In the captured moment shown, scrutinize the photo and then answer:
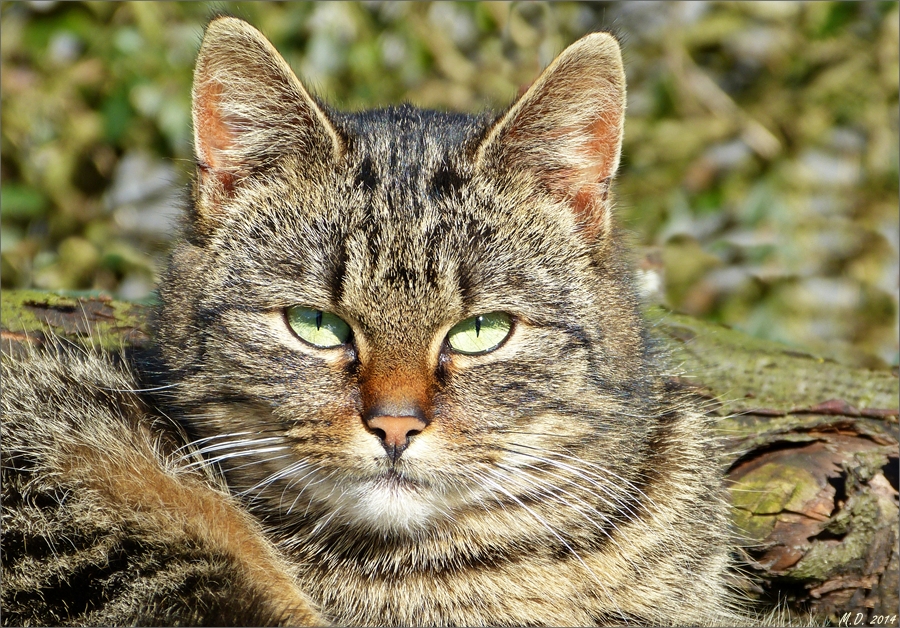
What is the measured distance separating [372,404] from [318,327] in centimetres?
30

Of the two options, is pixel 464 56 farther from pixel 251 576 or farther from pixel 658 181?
pixel 251 576

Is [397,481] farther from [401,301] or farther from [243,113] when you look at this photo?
[243,113]

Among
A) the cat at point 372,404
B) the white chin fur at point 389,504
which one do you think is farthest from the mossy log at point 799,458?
the white chin fur at point 389,504

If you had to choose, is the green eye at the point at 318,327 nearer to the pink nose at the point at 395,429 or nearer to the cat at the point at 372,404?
the cat at the point at 372,404

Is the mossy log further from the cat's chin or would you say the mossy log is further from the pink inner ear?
the cat's chin

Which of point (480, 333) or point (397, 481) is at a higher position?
point (480, 333)

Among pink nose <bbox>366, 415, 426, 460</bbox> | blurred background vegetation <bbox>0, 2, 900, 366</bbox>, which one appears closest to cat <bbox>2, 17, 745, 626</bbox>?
pink nose <bbox>366, 415, 426, 460</bbox>

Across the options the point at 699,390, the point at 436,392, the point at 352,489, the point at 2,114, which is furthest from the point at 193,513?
the point at 2,114

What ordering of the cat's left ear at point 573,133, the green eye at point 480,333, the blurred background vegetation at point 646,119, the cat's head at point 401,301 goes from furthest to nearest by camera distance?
1. the blurred background vegetation at point 646,119
2. the cat's left ear at point 573,133
3. the green eye at point 480,333
4. the cat's head at point 401,301

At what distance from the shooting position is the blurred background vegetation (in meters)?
5.14

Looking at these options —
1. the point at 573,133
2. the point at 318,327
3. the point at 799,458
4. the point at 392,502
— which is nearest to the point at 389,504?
the point at 392,502

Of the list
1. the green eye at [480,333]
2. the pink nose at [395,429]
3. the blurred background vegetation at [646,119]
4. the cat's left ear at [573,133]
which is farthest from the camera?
the blurred background vegetation at [646,119]

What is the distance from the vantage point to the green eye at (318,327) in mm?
2270

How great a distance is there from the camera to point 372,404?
2.09 metres
